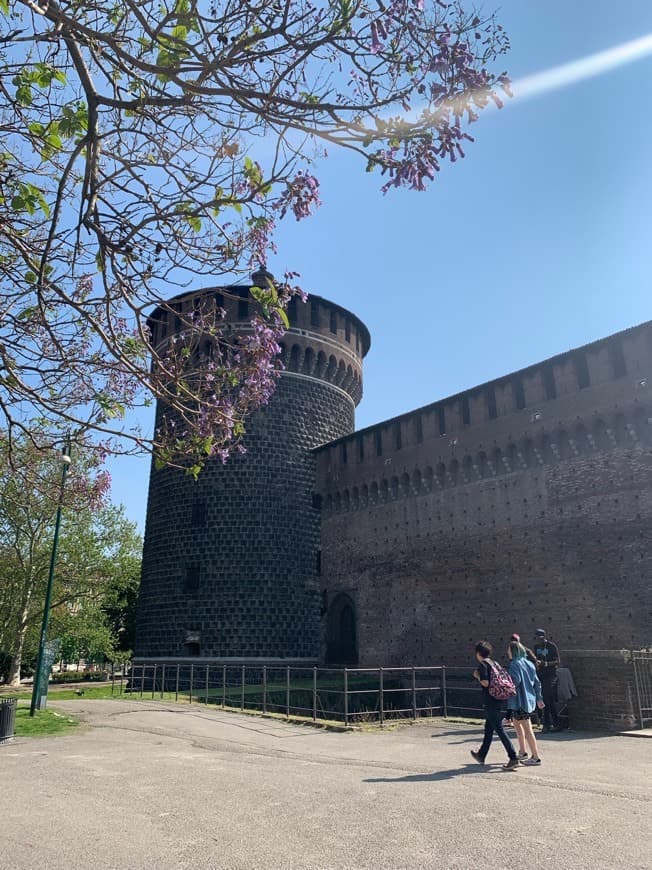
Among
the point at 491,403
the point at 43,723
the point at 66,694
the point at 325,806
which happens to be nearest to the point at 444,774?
the point at 325,806

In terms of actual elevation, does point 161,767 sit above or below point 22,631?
below

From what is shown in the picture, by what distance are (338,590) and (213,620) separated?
4.99 m

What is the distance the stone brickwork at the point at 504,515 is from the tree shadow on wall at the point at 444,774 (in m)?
10.5

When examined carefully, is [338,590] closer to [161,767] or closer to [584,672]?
[584,672]

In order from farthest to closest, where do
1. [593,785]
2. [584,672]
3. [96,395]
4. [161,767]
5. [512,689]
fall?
[584,672]
[161,767]
[512,689]
[96,395]
[593,785]

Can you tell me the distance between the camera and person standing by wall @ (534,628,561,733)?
35.0 ft

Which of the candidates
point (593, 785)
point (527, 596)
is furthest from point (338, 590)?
point (593, 785)

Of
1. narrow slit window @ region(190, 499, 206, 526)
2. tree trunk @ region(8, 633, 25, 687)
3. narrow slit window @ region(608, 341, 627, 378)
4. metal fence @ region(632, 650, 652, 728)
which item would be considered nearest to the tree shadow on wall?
metal fence @ region(632, 650, 652, 728)

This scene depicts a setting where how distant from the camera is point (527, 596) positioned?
19.0 m

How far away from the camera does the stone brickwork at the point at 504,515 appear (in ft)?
56.4

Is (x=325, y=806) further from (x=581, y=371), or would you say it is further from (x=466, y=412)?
(x=466, y=412)

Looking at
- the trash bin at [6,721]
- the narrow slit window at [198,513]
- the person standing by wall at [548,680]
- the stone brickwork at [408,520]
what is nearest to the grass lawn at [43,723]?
the trash bin at [6,721]

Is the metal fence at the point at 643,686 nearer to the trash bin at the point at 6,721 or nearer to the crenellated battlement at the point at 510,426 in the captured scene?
the crenellated battlement at the point at 510,426

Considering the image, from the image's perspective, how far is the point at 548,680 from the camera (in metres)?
10.7
